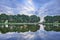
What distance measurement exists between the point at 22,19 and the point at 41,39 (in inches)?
98.9

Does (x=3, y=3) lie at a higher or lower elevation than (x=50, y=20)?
higher

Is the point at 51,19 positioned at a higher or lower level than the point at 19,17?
lower

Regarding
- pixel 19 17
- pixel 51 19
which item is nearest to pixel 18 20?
pixel 19 17

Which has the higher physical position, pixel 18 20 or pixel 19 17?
pixel 19 17

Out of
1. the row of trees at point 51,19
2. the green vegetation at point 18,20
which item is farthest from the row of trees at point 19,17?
the row of trees at point 51,19

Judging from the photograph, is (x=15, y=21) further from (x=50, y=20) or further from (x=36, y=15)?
(x=50, y=20)

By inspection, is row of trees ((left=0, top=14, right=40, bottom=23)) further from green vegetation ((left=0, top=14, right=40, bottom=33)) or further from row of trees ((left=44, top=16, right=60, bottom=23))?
row of trees ((left=44, top=16, right=60, bottom=23))

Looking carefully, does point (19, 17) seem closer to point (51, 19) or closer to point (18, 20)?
point (18, 20)

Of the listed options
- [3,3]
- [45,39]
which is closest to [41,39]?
[45,39]

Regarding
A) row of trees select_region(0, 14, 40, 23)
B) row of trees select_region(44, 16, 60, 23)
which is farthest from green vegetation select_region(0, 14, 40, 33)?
row of trees select_region(44, 16, 60, 23)

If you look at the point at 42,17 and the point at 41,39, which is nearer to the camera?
the point at 41,39

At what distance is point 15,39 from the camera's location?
13.8 feet

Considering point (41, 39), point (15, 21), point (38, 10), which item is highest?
point (38, 10)

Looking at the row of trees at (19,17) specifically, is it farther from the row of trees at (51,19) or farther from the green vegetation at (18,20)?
the row of trees at (51,19)
